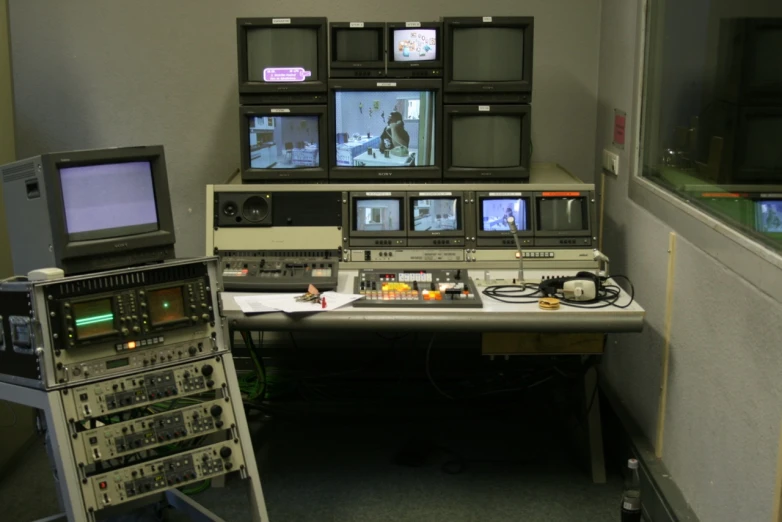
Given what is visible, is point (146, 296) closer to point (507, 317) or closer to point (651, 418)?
point (507, 317)

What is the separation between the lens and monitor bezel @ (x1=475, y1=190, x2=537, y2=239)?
10.1ft

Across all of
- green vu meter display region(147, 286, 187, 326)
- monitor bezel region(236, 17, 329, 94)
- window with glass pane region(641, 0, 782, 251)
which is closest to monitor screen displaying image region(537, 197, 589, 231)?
window with glass pane region(641, 0, 782, 251)

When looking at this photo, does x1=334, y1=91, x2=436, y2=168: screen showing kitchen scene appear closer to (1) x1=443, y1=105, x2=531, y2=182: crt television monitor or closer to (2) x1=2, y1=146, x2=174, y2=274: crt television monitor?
(1) x1=443, y1=105, x2=531, y2=182: crt television monitor

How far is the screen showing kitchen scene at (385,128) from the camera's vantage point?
3.06 m

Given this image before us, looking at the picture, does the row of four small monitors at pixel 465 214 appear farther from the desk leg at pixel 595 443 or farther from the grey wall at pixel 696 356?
the desk leg at pixel 595 443

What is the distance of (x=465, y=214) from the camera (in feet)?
10.1

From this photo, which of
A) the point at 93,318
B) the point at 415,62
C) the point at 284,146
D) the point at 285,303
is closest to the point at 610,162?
the point at 415,62

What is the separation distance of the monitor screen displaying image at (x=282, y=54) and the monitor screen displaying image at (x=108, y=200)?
0.80 m

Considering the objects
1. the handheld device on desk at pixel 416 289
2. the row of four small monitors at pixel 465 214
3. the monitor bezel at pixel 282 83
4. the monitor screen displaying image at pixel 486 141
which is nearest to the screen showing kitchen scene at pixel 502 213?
the row of four small monitors at pixel 465 214

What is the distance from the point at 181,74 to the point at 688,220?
2.15m

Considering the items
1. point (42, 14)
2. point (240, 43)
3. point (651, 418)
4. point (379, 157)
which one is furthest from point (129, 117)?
point (651, 418)

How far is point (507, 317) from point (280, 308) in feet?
2.23

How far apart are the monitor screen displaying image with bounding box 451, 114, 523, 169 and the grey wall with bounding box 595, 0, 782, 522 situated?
0.42 m

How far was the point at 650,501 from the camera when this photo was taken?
2719 mm
